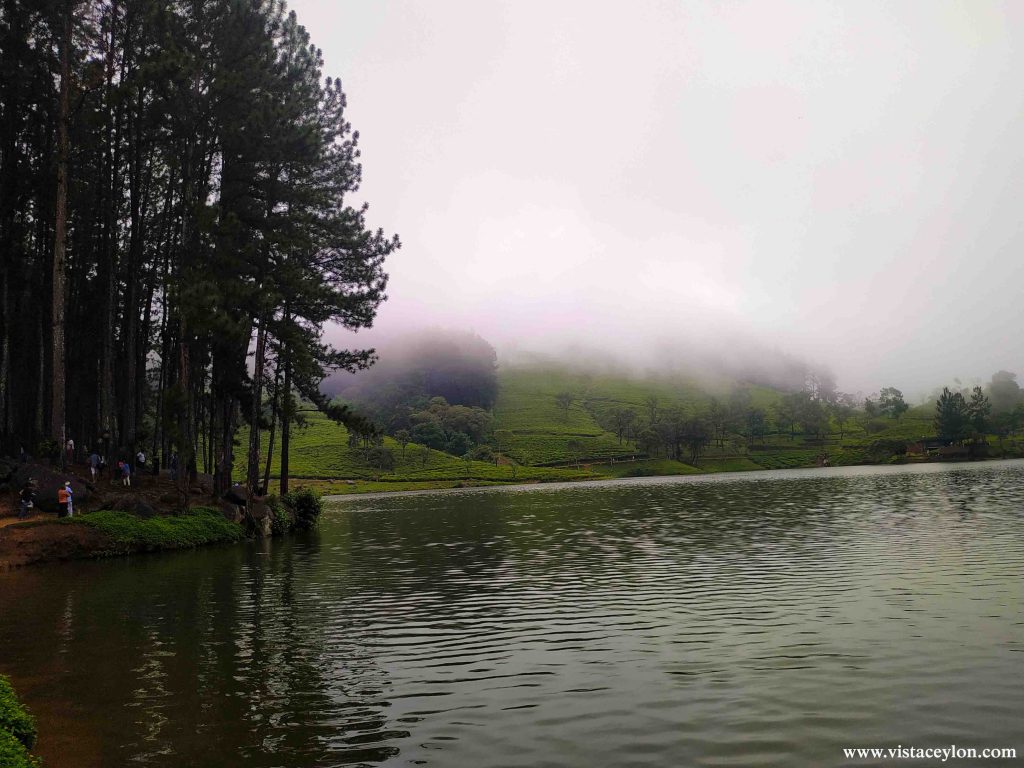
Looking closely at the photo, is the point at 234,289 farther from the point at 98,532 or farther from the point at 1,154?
the point at 1,154

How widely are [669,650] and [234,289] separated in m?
31.0

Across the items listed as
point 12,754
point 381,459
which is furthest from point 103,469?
point 381,459

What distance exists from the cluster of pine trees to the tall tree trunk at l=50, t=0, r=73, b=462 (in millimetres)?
113

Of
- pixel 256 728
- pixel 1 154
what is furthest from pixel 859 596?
pixel 1 154

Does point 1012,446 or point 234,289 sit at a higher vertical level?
point 234,289

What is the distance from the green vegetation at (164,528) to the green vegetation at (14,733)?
27.9m

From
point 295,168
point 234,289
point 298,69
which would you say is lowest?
point 234,289

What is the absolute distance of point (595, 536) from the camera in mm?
37281

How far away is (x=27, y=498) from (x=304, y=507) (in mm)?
18359

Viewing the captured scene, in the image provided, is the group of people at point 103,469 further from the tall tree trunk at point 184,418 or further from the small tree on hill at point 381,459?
the small tree on hill at point 381,459

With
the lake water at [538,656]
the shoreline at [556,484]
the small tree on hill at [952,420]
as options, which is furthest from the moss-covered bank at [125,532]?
the small tree on hill at [952,420]

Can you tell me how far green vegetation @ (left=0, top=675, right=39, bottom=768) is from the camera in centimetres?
774

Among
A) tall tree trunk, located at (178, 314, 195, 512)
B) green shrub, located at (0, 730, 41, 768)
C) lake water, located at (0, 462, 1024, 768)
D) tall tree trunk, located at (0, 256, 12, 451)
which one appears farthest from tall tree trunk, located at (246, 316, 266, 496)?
green shrub, located at (0, 730, 41, 768)

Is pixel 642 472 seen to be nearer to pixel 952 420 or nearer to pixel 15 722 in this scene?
pixel 952 420
